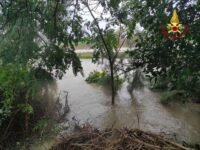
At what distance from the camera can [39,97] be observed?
19.5ft

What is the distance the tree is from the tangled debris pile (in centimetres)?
328

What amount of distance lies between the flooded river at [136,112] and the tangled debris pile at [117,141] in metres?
1.34

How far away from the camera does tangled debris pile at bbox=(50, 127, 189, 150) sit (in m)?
3.39

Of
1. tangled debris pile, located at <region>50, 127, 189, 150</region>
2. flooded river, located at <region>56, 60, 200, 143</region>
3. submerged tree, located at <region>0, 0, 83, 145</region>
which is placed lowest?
flooded river, located at <region>56, 60, 200, 143</region>

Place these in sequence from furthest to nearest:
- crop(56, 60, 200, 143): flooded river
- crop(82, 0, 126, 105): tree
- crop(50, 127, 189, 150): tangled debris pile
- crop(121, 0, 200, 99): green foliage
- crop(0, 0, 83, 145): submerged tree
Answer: crop(82, 0, 126, 105): tree, crop(56, 60, 200, 143): flooded river, crop(0, 0, 83, 145): submerged tree, crop(121, 0, 200, 99): green foliage, crop(50, 127, 189, 150): tangled debris pile

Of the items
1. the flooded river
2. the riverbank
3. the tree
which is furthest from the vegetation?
the riverbank

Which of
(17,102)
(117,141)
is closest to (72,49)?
(17,102)

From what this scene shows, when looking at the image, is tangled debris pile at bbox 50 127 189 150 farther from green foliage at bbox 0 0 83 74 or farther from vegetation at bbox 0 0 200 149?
green foliage at bbox 0 0 83 74

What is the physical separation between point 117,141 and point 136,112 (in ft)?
10.4

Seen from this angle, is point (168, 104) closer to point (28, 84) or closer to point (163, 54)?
point (163, 54)

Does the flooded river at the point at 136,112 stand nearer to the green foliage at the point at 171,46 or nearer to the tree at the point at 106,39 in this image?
the tree at the point at 106,39

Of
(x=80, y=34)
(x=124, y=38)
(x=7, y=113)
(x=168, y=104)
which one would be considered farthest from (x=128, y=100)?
(x=7, y=113)

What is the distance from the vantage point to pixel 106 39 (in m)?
6.97

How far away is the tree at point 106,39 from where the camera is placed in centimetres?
659
